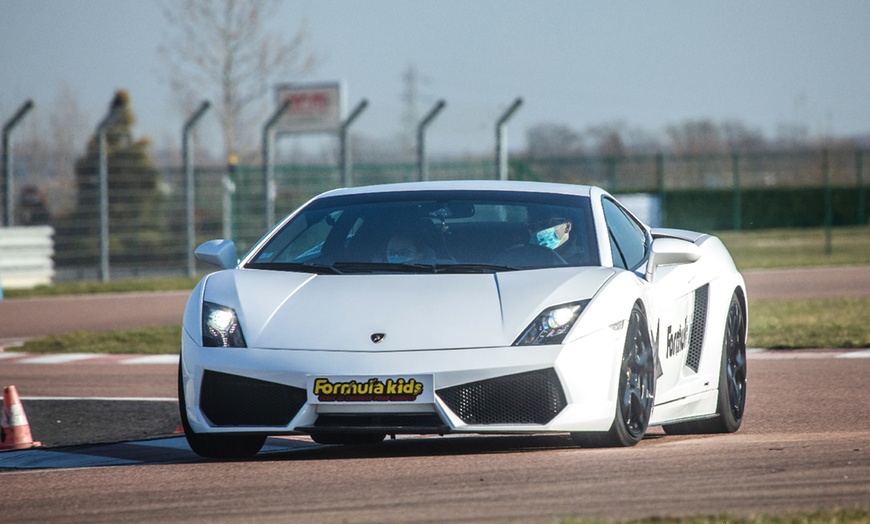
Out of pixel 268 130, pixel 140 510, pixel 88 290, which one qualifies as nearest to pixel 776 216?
pixel 268 130

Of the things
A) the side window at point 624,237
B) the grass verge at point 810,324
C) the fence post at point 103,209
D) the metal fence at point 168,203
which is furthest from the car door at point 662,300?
the metal fence at point 168,203

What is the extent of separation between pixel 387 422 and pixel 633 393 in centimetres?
117

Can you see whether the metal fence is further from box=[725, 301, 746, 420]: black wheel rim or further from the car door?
the car door

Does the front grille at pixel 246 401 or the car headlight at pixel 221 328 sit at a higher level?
the car headlight at pixel 221 328

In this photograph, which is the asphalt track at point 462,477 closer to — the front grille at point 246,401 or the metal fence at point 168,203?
the front grille at point 246,401

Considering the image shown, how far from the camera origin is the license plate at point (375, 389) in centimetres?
598

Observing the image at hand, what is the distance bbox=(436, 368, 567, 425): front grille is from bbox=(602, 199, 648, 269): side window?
1.10 meters

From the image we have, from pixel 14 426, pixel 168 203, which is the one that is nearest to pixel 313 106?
pixel 168 203

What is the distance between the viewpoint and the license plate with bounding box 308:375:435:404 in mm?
5984

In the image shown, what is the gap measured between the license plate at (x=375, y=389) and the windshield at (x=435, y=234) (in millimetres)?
842

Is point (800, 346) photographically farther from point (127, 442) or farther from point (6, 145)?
point (6, 145)

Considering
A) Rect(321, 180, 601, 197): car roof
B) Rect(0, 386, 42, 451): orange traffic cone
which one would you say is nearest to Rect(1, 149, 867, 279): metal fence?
Rect(0, 386, 42, 451): orange traffic cone

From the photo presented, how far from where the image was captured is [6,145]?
23.8m

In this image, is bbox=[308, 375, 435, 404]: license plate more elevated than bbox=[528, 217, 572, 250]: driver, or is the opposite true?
bbox=[528, 217, 572, 250]: driver
